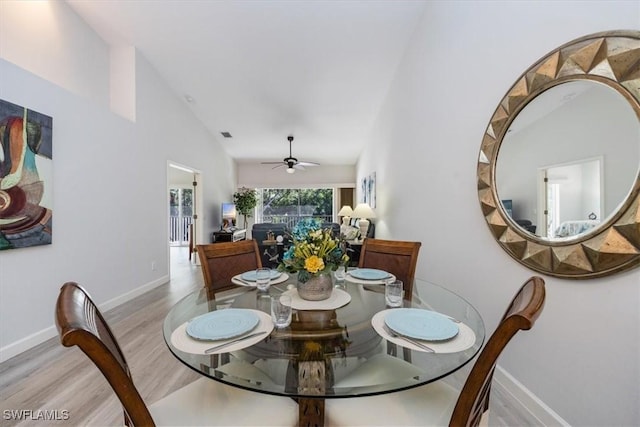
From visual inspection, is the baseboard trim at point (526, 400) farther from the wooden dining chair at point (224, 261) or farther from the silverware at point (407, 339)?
the wooden dining chair at point (224, 261)

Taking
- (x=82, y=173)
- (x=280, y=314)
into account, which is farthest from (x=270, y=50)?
(x=280, y=314)

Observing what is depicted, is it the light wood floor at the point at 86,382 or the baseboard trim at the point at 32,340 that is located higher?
the baseboard trim at the point at 32,340

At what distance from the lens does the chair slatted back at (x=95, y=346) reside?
0.61m

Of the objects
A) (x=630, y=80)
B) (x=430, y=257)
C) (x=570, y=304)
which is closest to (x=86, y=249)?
(x=430, y=257)

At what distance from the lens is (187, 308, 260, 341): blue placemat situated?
3.14ft

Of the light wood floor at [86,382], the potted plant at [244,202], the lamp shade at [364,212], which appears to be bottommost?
the light wood floor at [86,382]

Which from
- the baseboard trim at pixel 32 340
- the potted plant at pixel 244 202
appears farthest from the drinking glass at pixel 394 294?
the potted plant at pixel 244 202

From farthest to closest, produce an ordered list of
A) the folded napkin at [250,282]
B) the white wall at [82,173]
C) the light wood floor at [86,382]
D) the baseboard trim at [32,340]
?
the white wall at [82,173], the baseboard trim at [32,340], the folded napkin at [250,282], the light wood floor at [86,382]

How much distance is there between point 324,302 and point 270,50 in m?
3.20

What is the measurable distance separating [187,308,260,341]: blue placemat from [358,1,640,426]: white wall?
1.44 m

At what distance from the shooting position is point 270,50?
10.8ft

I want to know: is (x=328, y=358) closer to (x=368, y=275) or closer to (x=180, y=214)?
(x=368, y=275)

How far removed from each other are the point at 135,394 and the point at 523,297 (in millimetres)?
1154

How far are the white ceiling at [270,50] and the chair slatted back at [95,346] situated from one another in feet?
9.76
